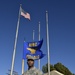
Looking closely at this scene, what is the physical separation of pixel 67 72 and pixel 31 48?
38.3 m

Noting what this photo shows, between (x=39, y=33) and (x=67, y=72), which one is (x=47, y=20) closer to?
(x=39, y=33)

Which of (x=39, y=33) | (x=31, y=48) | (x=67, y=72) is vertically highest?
(x=39, y=33)

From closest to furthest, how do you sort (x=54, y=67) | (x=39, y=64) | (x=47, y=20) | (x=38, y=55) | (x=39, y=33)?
(x=38, y=55) → (x=47, y=20) → (x=39, y=64) → (x=39, y=33) → (x=54, y=67)

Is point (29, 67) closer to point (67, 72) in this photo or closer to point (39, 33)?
point (39, 33)

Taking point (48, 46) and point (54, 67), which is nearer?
point (48, 46)

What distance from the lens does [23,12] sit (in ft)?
72.3

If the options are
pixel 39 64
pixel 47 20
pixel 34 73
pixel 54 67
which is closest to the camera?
pixel 34 73

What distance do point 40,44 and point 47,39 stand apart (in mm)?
946

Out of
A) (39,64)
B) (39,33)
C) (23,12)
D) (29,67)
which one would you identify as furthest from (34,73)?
(39,33)

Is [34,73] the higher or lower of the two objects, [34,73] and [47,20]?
the lower

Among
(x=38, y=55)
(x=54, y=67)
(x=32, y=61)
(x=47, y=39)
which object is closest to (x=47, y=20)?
(x=47, y=39)

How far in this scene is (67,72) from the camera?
6219 centimetres

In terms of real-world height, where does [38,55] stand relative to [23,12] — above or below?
below

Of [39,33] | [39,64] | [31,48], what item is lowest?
[39,64]
